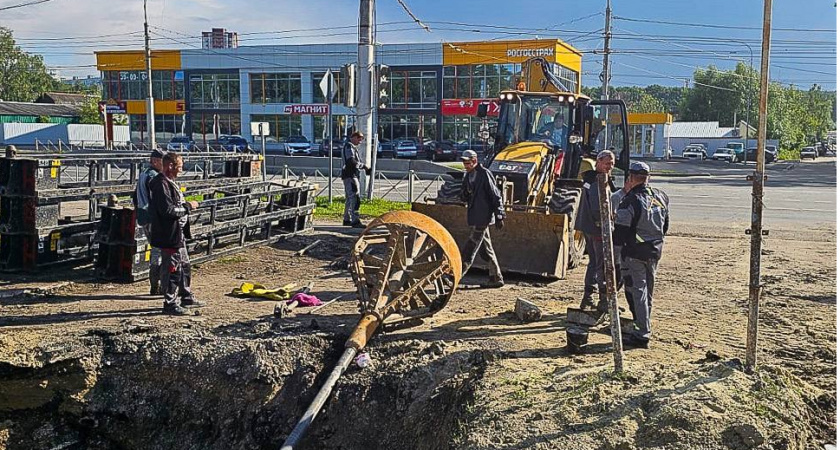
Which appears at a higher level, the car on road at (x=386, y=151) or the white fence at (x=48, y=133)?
the white fence at (x=48, y=133)

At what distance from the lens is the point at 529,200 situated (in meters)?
10.6

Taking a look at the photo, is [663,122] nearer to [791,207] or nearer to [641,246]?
[791,207]

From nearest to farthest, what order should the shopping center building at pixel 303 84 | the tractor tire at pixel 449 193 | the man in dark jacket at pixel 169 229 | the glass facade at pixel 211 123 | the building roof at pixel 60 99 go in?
the man in dark jacket at pixel 169 229 < the tractor tire at pixel 449 193 < the shopping center building at pixel 303 84 < the glass facade at pixel 211 123 < the building roof at pixel 60 99

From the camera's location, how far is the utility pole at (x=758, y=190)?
16.2ft

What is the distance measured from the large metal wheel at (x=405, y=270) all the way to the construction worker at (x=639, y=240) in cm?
164

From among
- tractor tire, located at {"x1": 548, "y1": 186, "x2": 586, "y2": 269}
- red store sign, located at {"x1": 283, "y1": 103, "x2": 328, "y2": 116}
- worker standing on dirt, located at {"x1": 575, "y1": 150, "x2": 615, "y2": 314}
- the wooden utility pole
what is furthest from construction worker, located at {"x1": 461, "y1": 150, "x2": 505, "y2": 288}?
red store sign, located at {"x1": 283, "y1": 103, "x2": 328, "y2": 116}

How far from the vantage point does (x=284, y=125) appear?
5784 cm

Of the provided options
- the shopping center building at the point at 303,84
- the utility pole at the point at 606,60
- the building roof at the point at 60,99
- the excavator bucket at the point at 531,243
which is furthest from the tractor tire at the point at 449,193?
the building roof at the point at 60,99

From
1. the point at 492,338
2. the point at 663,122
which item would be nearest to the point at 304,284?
the point at 492,338

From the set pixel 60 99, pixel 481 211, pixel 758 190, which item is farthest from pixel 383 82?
pixel 60 99

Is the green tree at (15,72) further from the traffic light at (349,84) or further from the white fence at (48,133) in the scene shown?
the traffic light at (349,84)

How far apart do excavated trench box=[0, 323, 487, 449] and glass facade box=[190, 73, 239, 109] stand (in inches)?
2126

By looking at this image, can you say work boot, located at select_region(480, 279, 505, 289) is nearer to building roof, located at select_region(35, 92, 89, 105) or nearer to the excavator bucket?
the excavator bucket

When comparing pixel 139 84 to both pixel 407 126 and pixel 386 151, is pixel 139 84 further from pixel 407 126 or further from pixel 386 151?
pixel 386 151
